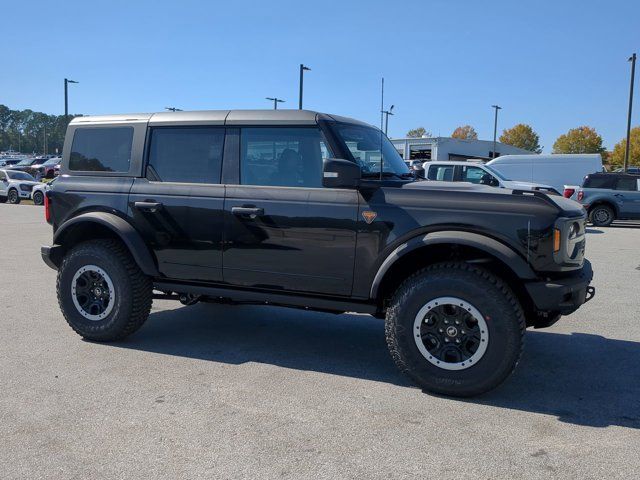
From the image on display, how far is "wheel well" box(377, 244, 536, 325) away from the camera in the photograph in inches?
163

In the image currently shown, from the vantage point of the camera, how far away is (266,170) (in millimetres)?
4719

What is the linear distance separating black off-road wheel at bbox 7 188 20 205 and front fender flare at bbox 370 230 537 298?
25614 millimetres

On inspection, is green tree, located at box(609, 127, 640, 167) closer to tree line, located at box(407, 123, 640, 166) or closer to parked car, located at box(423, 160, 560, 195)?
tree line, located at box(407, 123, 640, 166)

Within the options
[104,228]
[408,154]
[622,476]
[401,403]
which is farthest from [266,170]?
[408,154]

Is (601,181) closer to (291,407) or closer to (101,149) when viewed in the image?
(101,149)

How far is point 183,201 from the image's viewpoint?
487 centimetres

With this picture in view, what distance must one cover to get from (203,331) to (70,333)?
1250 mm

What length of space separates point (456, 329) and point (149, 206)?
2.72 m

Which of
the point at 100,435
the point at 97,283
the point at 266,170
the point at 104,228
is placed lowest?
the point at 100,435

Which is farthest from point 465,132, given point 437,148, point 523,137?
point 437,148

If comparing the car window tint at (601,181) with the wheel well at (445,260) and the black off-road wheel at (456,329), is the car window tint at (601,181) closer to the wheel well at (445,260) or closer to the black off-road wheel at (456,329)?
the wheel well at (445,260)

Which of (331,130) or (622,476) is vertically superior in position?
(331,130)

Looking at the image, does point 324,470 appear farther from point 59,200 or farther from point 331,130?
point 59,200

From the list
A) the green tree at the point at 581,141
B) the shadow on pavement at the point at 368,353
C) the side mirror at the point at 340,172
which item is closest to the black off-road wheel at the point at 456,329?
the shadow on pavement at the point at 368,353
